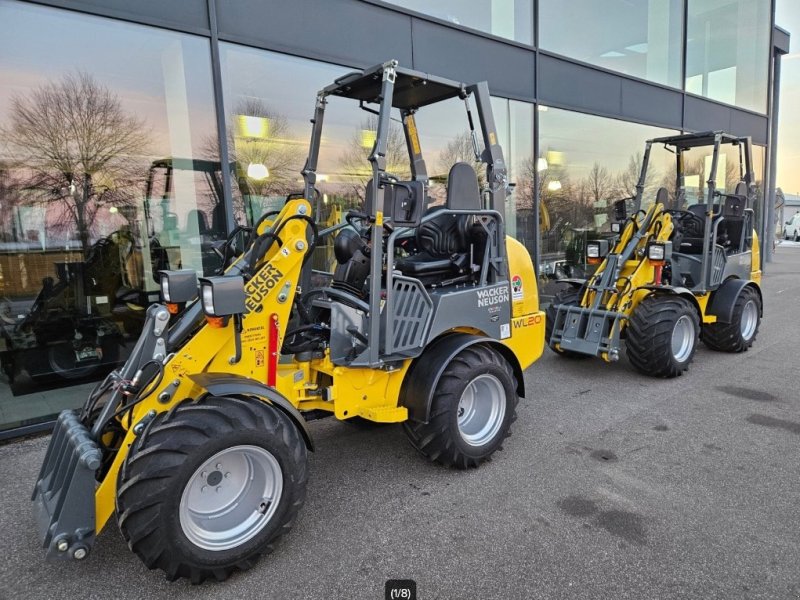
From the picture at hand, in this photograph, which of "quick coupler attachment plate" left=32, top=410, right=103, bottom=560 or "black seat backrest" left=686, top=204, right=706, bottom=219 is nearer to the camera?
"quick coupler attachment plate" left=32, top=410, right=103, bottom=560

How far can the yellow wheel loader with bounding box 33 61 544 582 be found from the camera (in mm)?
2418

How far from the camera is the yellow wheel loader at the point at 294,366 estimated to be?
2.42 m

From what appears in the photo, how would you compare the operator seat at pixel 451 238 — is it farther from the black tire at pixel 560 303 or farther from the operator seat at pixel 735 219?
the operator seat at pixel 735 219

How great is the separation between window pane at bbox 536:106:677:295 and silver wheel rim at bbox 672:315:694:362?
354cm

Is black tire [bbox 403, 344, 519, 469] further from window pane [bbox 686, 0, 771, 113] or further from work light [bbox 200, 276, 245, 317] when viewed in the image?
window pane [bbox 686, 0, 771, 113]

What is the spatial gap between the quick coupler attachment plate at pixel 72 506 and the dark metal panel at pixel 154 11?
4.02 m

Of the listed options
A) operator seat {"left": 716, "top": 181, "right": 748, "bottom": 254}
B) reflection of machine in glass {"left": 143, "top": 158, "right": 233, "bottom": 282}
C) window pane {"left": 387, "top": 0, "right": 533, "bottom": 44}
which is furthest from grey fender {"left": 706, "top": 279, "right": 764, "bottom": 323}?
reflection of machine in glass {"left": 143, "top": 158, "right": 233, "bottom": 282}

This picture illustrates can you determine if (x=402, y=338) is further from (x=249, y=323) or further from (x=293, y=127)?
(x=293, y=127)

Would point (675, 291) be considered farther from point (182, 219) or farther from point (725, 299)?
point (182, 219)

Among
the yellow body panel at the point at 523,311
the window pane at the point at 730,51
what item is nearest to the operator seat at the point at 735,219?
the yellow body panel at the point at 523,311

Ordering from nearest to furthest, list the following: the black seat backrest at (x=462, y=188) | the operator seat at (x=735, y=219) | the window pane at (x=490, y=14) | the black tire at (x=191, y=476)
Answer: the black tire at (x=191, y=476)
the black seat backrest at (x=462, y=188)
the operator seat at (x=735, y=219)
the window pane at (x=490, y=14)

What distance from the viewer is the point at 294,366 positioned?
3387 millimetres

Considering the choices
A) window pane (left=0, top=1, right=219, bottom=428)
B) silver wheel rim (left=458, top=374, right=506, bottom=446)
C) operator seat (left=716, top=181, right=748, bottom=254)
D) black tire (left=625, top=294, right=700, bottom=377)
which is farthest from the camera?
operator seat (left=716, top=181, right=748, bottom=254)

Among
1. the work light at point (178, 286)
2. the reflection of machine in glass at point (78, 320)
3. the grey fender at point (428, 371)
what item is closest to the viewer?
the work light at point (178, 286)
